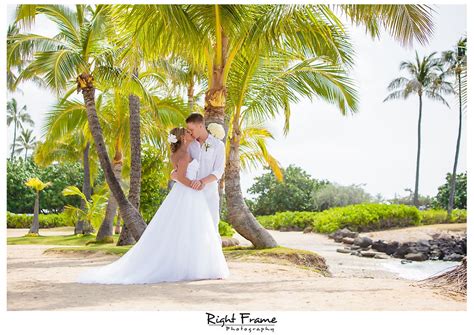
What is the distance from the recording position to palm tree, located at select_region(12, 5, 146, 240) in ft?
35.8

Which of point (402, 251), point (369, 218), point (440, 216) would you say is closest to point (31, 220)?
point (369, 218)

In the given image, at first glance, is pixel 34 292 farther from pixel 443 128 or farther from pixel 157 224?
pixel 443 128

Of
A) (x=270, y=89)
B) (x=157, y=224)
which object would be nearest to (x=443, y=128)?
(x=270, y=89)

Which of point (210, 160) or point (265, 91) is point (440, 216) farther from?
point (210, 160)

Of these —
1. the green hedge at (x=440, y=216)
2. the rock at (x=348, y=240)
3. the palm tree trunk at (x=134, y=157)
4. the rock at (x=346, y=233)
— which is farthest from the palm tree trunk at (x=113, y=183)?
the green hedge at (x=440, y=216)

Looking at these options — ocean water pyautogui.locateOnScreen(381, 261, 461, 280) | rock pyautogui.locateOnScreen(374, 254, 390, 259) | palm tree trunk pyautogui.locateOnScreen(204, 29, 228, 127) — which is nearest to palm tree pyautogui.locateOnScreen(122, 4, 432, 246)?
palm tree trunk pyautogui.locateOnScreen(204, 29, 228, 127)

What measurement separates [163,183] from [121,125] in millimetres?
2317

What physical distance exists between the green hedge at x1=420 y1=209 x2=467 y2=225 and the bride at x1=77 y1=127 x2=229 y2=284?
66.0 ft

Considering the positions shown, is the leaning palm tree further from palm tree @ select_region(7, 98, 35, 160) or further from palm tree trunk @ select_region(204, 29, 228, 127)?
palm tree @ select_region(7, 98, 35, 160)

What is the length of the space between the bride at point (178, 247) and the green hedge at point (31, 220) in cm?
1849

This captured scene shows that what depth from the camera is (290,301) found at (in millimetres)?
5109

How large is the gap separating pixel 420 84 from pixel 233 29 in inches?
857

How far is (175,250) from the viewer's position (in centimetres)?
621
